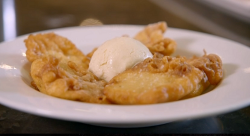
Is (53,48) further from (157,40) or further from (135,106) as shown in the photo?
(135,106)

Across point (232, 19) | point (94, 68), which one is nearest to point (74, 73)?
point (94, 68)

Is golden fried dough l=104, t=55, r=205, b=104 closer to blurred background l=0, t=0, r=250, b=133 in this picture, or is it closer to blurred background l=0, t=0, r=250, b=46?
blurred background l=0, t=0, r=250, b=133

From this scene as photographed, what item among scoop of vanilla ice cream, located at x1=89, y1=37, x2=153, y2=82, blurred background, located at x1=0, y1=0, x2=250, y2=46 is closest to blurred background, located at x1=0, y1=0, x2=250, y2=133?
blurred background, located at x1=0, y1=0, x2=250, y2=46

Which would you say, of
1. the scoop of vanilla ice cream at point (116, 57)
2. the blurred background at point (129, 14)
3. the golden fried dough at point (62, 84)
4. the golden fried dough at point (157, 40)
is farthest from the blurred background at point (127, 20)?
the golden fried dough at point (157, 40)

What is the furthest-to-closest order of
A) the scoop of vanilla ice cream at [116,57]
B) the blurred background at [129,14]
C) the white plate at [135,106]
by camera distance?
the blurred background at [129,14] < the scoop of vanilla ice cream at [116,57] < the white plate at [135,106]

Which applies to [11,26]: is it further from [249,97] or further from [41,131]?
[249,97]

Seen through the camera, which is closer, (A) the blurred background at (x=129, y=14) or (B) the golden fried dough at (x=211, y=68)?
(B) the golden fried dough at (x=211, y=68)

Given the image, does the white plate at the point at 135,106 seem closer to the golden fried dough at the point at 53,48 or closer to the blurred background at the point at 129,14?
the golden fried dough at the point at 53,48
